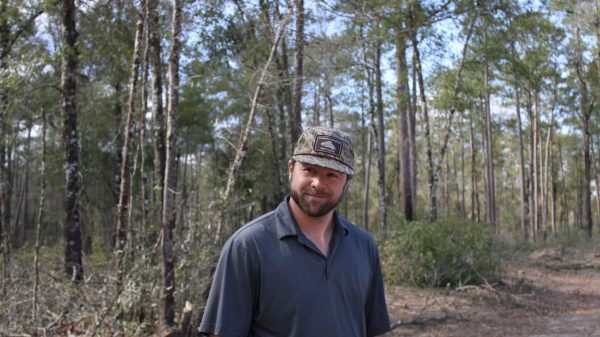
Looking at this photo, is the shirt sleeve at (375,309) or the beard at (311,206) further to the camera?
the shirt sleeve at (375,309)

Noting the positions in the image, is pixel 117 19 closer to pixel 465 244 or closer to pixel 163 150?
pixel 163 150

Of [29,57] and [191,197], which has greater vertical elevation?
[29,57]

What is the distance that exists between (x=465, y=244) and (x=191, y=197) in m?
5.84

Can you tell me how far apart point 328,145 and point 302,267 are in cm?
47

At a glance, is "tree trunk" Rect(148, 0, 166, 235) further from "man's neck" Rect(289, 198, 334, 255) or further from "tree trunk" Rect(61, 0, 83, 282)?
"man's neck" Rect(289, 198, 334, 255)

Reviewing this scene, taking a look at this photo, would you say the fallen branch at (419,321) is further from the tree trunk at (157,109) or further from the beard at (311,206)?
the beard at (311,206)

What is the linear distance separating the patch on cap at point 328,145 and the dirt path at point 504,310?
5.80 meters

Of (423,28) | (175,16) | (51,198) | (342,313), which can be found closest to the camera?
(342,313)

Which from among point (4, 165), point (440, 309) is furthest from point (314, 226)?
point (4, 165)

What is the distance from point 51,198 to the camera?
91.5 feet

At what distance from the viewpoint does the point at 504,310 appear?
30.1 feet

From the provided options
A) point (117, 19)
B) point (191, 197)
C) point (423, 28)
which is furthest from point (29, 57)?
point (423, 28)

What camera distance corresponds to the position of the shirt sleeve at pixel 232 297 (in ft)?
6.34

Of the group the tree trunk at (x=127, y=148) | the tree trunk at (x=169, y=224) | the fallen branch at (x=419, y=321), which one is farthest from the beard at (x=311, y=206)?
the tree trunk at (x=127, y=148)
